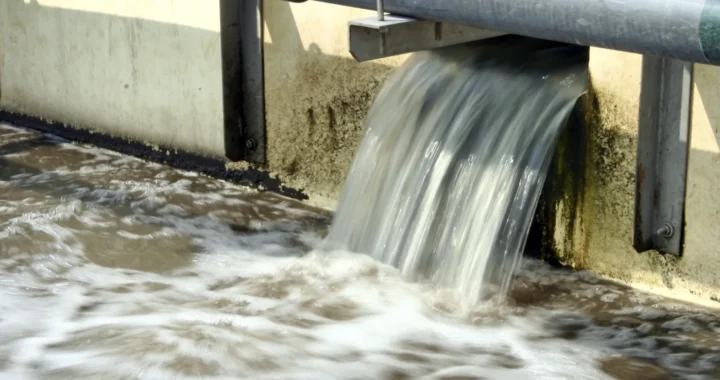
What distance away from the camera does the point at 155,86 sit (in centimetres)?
629

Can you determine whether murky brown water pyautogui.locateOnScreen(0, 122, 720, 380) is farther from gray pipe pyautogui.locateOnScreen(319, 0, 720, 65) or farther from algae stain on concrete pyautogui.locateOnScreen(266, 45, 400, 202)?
gray pipe pyautogui.locateOnScreen(319, 0, 720, 65)

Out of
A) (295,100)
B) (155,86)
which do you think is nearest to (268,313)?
(295,100)

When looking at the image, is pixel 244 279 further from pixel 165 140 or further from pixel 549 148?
pixel 165 140

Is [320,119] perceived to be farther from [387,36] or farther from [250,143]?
[387,36]

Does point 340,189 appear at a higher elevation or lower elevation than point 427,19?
lower

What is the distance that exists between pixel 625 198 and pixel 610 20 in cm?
140

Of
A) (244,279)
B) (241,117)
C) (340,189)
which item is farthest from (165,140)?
(244,279)

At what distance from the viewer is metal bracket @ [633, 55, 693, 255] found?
4.21m

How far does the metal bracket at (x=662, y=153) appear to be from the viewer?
4.21 metres

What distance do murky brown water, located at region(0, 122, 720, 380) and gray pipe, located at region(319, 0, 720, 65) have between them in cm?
113

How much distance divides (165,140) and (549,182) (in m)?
2.48

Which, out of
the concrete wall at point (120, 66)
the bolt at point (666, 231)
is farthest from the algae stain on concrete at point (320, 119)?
the bolt at point (666, 231)

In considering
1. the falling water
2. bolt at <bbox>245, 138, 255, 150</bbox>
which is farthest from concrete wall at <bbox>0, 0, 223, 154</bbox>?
the falling water

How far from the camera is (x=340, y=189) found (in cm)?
557
